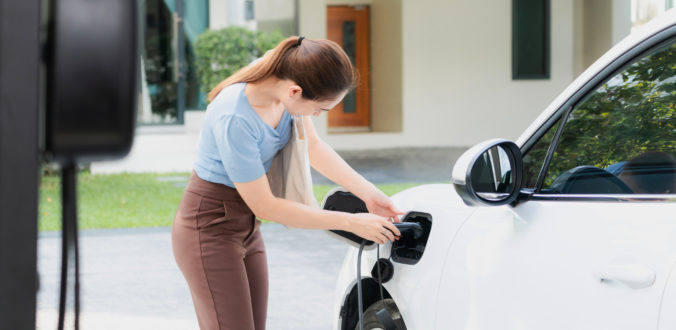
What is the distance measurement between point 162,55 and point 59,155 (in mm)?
17464

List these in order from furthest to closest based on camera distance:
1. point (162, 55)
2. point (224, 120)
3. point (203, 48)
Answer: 1. point (162, 55)
2. point (203, 48)
3. point (224, 120)

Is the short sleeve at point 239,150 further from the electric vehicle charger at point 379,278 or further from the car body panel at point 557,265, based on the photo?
the car body panel at point 557,265

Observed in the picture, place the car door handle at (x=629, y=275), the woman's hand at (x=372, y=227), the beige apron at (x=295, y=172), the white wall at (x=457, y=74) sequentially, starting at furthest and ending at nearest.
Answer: the white wall at (x=457, y=74) < the beige apron at (x=295, y=172) < the woman's hand at (x=372, y=227) < the car door handle at (x=629, y=275)

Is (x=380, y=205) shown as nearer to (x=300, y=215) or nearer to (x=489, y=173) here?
(x=300, y=215)

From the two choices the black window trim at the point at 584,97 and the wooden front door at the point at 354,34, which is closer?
the black window trim at the point at 584,97

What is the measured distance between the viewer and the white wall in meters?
18.8

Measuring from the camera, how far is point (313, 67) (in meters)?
2.95

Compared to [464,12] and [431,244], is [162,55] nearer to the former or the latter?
[464,12]

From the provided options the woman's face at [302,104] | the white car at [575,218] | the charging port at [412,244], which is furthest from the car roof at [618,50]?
the woman's face at [302,104]

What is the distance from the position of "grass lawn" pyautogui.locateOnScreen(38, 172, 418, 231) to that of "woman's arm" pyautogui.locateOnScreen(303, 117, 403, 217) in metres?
6.04

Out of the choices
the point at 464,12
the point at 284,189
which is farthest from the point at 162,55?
the point at 284,189

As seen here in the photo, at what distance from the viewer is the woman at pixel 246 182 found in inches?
117

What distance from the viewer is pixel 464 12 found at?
18828 mm

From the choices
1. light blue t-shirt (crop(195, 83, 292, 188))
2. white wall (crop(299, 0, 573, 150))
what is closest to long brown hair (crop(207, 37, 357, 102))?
light blue t-shirt (crop(195, 83, 292, 188))
